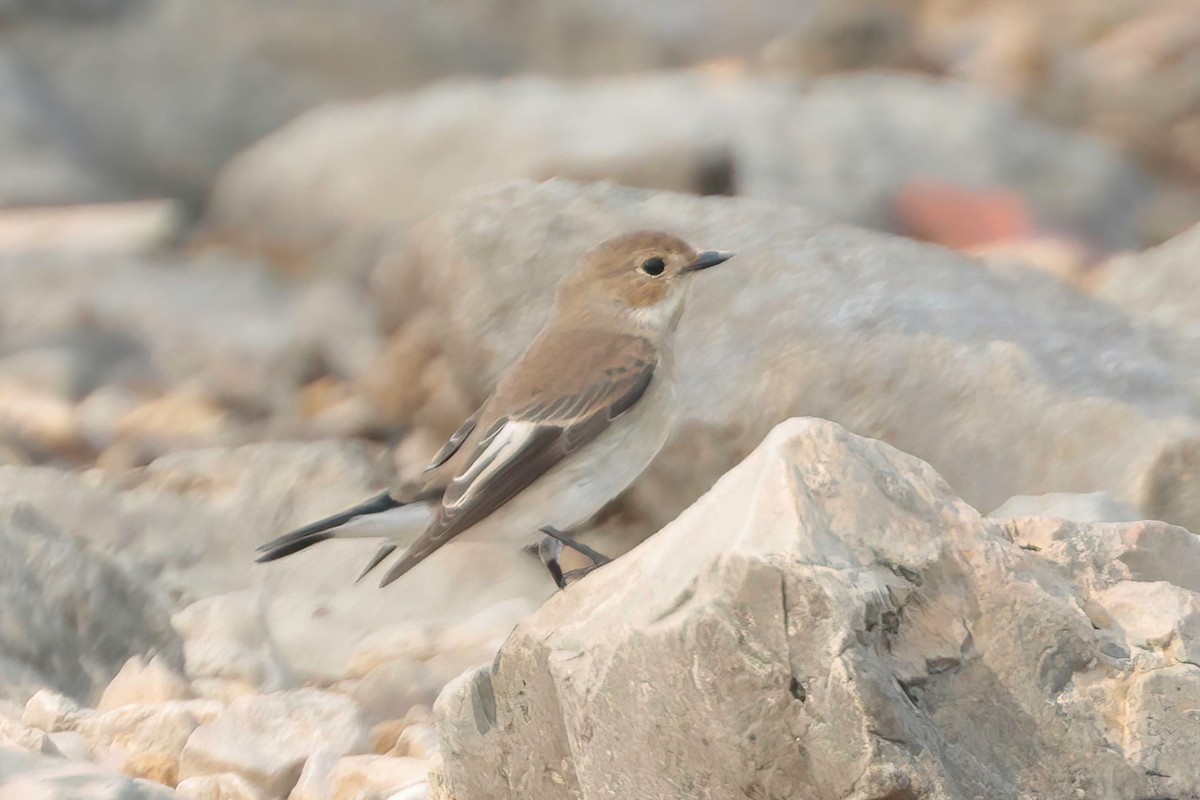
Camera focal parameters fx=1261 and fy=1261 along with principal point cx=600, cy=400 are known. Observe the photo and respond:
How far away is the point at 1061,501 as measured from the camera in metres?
2.97

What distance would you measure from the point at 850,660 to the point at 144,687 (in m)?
2.17

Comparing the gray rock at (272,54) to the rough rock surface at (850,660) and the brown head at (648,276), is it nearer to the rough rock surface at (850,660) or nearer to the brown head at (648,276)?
the brown head at (648,276)

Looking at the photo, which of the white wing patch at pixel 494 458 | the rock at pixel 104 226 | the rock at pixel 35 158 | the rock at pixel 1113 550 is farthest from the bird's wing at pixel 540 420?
the rock at pixel 35 158

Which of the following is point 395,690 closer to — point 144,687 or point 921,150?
point 144,687

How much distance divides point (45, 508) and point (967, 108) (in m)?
3.89

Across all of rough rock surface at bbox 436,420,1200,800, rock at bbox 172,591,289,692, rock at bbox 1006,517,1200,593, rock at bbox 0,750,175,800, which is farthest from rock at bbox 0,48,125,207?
rock at bbox 1006,517,1200,593

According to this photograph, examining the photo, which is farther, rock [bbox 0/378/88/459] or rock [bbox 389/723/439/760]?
rock [bbox 0/378/88/459]

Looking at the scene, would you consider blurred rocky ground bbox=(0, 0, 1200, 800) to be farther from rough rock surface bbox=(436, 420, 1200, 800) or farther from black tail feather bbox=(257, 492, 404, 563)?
black tail feather bbox=(257, 492, 404, 563)

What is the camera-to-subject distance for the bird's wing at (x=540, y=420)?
8.26 ft

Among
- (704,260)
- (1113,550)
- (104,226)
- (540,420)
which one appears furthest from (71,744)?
(104,226)

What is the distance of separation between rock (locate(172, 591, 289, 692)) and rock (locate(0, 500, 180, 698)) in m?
0.07

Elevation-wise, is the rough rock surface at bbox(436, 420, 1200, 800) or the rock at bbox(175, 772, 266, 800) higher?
the rough rock surface at bbox(436, 420, 1200, 800)

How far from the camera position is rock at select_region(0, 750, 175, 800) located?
72.9 inches

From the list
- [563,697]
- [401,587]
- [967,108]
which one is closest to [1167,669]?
[563,697]
